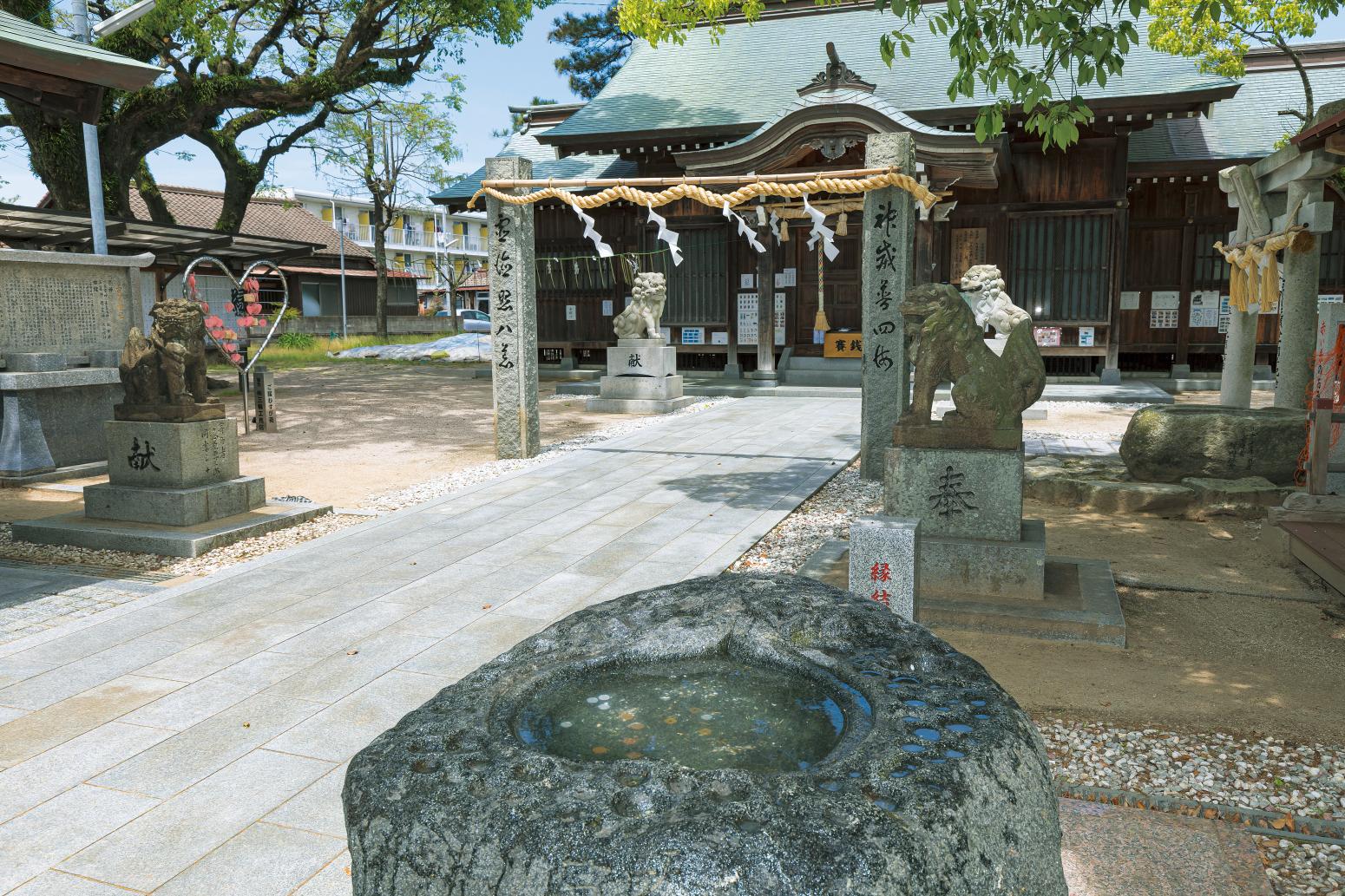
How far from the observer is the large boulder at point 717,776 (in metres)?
1.54

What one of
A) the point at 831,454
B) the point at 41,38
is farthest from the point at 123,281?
the point at 831,454

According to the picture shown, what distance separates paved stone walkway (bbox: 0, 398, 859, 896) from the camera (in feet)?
10.2

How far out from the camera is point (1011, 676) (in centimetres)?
462

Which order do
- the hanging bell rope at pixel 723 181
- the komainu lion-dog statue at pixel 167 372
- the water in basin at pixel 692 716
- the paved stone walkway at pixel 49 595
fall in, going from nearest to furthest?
the water in basin at pixel 692 716
the paved stone walkway at pixel 49 595
the komainu lion-dog statue at pixel 167 372
the hanging bell rope at pixel 723 181

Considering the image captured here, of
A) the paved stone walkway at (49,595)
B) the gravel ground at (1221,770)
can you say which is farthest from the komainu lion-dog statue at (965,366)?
the paved stone walkway at (49,595)

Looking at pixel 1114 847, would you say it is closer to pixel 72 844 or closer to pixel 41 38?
pixel 72 844

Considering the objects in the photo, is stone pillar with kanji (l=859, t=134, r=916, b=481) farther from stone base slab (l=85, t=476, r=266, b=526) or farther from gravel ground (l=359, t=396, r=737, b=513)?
stone base slab (l=85, t=476, r=266, b=526)

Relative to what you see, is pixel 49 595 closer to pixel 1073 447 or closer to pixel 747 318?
pixel 1073 447

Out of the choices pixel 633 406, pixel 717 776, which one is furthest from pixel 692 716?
pixel 633 406

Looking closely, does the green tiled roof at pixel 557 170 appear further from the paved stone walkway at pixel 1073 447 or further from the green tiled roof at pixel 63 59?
the green tiled roof at pixel 63 59

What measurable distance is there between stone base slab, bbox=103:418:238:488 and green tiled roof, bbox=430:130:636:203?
1341cm

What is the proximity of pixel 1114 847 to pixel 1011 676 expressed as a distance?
4.94 ft

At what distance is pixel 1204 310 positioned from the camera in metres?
18.3

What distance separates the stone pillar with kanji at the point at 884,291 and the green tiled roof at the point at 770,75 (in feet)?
28.9
